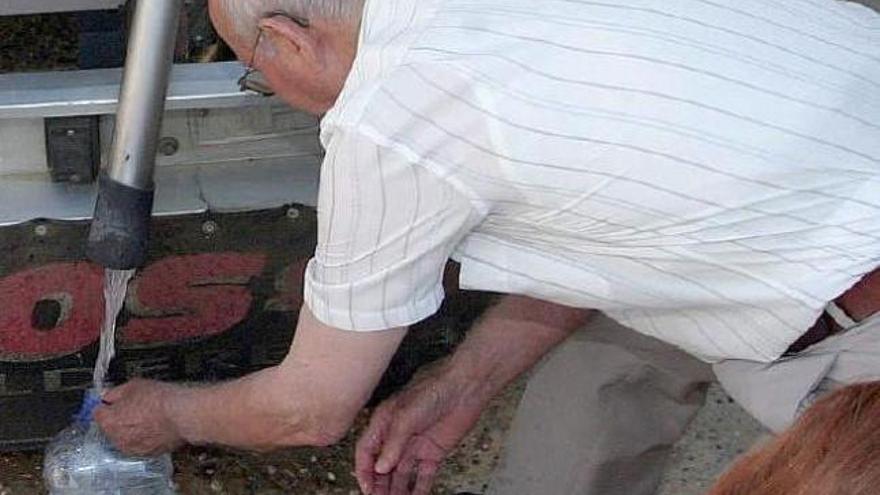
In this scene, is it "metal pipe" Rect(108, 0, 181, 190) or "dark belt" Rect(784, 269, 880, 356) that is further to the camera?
"metal pipe" Rect(108, 0, 181, 190)

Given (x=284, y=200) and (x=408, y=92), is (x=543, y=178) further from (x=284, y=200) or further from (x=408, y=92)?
(x=284, y=200)

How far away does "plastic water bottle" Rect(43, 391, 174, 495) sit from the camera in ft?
8.91

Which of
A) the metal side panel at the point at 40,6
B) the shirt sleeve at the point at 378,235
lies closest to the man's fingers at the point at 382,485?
the shirt sleeve at the point at 378,235

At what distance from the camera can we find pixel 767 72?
1.96m

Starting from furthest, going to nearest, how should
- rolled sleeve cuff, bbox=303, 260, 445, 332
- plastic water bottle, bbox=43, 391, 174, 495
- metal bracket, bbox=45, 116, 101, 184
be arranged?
plastic water bottle, bbox=43, 391, 174, 495 < metal bracket, bbox=45, 116, 101, 184 < rolled sleeve cuff, bbox=303, 260, 445, 332

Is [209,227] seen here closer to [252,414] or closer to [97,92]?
[97,92]

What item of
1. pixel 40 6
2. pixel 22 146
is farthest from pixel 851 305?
pixel 40 6

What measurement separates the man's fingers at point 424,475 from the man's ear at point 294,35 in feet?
2.56

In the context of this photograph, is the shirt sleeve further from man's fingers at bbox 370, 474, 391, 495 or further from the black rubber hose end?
man's fingers at bbox 370, 474, 391, 495

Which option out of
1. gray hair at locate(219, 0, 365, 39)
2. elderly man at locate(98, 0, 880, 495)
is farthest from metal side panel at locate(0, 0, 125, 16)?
gray hair at locate(219, 0, 365, 39)

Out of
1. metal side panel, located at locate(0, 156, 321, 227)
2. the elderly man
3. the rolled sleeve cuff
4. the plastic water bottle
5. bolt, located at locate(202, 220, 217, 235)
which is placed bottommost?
the plastic water bottle

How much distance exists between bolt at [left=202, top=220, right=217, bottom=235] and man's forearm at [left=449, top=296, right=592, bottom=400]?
436 mm

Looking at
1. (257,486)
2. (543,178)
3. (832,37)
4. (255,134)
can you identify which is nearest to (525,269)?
(543,178)

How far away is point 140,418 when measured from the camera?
2539 mm
